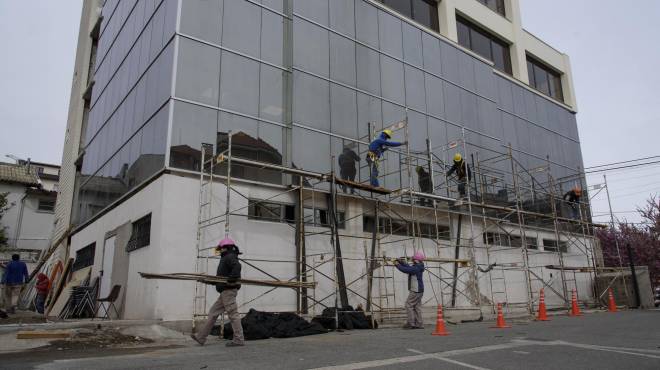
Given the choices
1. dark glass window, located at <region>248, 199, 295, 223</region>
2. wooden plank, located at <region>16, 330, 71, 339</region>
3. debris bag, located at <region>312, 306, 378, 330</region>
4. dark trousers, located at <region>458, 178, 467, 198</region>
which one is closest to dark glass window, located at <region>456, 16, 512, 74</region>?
dark trousers, located at <region>458, 178, 467, 198</region>

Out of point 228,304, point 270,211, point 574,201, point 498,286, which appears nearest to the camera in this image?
point 228,304

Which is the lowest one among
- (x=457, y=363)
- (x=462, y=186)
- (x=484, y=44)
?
(x=457, y=363)

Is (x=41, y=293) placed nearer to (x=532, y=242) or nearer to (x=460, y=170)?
(x=460, y=170)

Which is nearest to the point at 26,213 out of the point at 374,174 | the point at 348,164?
the point at 348,164

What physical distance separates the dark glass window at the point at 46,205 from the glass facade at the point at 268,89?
15.0 metres

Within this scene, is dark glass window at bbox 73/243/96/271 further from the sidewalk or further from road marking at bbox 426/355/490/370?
road marking at bbox 426/355/490/370

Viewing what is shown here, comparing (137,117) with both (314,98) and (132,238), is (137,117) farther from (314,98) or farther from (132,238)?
(314,98)

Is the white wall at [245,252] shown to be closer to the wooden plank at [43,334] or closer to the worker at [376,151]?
the worker at [376,151]

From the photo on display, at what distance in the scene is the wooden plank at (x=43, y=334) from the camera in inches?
329

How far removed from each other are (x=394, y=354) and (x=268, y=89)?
30.8 ft

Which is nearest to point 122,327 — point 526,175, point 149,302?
point 149,302

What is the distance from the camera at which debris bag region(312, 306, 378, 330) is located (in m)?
11.6

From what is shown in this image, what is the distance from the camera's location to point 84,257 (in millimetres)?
17953

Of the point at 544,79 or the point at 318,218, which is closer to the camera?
the point at 318,218
